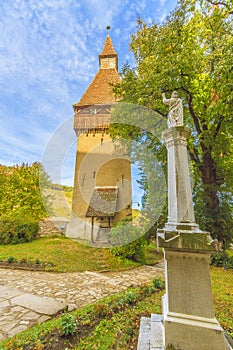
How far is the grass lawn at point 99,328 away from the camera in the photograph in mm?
2143

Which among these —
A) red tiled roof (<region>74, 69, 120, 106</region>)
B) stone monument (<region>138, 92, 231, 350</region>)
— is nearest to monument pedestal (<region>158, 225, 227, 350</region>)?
stone monument (<region>138, 92, 231, 350</region>)

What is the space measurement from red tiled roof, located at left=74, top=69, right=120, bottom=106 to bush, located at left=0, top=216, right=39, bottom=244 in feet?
30.7

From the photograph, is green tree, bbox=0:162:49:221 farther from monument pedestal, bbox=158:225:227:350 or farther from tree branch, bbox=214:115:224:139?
monument pedestal, bbox=158:225:227:350

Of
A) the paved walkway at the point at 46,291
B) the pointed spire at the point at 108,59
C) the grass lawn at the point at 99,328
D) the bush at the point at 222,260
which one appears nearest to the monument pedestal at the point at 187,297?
the grass lawn at the point at 99,328

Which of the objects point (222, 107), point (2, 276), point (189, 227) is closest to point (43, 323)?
point (189, 227)

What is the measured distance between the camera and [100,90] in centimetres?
1431

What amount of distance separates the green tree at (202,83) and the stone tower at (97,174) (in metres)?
4.39

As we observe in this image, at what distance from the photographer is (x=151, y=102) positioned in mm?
7520

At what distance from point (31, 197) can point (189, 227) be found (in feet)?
39.4

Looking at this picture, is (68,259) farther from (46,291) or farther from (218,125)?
(218,125)

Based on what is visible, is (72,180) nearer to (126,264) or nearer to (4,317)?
(126,264)

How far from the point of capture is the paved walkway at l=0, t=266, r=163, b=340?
2980 millimetres

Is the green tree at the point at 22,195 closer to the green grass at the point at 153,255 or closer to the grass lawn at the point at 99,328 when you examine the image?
the green grass at the point at 153,255

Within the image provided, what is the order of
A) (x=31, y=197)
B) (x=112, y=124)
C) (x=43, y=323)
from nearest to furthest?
(x=43, y=323), (x=112, y=124), (x=31, y=197)
